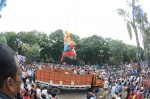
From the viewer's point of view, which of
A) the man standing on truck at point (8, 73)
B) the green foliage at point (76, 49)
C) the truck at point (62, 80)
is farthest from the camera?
the green foliage at point (76, 49)

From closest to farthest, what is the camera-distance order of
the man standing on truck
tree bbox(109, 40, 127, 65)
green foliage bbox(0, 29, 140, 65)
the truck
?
the man standing on truck < the truck < green foliage bbox(0, 29, 140, 65) < tree bbox(109, 40, 127, 65)

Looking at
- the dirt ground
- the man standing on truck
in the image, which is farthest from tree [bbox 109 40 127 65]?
the man standing on truck

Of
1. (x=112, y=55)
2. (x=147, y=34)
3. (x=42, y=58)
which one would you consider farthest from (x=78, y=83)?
(x=112, y=55)

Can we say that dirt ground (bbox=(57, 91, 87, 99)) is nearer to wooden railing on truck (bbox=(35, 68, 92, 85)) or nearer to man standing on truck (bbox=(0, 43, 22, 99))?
wooden railing on truck (bbox=(35, 68, 92, 85))

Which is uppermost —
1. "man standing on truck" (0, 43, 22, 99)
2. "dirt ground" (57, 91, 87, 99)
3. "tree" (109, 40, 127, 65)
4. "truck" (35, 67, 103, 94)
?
"tree" (109, 40, 127, 65)

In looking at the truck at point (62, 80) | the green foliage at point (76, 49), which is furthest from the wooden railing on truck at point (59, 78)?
the green foliage at point (76, 49)

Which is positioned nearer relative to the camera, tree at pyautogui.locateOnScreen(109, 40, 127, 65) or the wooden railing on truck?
the wooden railing on truck

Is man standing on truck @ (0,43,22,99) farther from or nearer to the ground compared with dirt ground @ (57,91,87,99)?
farther from the ground

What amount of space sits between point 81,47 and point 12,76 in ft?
179

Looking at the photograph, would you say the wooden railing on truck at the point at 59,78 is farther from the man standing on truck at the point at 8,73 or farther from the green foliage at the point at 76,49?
the green foliage at the point at 76,49

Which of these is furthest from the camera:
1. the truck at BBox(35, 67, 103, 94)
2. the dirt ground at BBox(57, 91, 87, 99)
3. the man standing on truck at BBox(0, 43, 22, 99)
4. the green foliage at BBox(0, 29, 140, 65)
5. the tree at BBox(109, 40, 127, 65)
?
the tree at BBox(109, 40, 127, 65)

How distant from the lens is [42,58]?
53.0m

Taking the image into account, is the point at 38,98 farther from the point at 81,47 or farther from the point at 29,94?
the point at 81,47

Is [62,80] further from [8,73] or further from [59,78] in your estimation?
[8,73]
